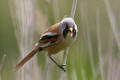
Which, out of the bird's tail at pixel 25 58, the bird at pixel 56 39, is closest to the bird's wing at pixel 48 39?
the bird at pixel 56 39

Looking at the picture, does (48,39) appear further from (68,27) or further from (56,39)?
(68,27)

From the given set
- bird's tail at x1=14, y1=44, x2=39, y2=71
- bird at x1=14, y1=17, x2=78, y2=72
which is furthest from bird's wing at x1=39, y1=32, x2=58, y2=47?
bird's tail at x1=14, y1=44, x2=39, y2=71

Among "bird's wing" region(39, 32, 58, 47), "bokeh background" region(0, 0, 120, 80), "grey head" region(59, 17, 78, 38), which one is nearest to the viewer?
"bokeh background" region(0, 0, 120, 80)

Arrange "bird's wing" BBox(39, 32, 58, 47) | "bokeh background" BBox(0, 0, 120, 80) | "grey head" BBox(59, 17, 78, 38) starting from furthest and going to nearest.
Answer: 1. "bird's wing" BBox(39, 32, 58, 47)
2. "grey head" BBox(59, 17, 78, 38)
3. "bokeh background" BBox(0, 0, 120, 80)

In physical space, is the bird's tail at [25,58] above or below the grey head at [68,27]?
below

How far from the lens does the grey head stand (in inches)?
136

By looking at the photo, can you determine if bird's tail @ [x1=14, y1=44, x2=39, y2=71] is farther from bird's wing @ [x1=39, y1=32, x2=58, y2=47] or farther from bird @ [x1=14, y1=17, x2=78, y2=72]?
bird's wing @ [x1=39, y1=32, x2=58, y2=47]

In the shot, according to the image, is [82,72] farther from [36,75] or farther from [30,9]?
[30,9]

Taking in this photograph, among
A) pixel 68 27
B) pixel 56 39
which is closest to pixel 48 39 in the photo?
pixel 56 39

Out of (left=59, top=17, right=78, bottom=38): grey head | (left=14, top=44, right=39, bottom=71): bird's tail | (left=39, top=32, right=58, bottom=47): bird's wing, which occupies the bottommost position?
(left=14, top=44, right=39, bottom=71): bird's tail

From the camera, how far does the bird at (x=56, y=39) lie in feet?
11.4

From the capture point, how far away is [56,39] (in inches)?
146

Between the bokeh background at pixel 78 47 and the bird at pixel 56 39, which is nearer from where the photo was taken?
the bokeh background at pixel 78 47

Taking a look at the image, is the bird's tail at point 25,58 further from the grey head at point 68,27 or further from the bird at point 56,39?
the grey head at point 68,27
